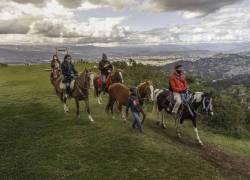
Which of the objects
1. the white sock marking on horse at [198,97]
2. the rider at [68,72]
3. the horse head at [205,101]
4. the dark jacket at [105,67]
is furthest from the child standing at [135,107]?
the dark jacket at [105,67]

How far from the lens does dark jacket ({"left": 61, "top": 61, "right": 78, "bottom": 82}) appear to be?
91.7 feet

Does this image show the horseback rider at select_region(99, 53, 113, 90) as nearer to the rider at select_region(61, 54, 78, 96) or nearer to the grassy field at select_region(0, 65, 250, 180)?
the rider at select_region(61, 54, 78, 96)

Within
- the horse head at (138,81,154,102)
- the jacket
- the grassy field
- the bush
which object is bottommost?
the bush

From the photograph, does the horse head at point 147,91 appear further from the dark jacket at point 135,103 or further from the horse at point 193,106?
the horse at point 193,106

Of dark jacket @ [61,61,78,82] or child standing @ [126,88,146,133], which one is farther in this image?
dark jacket @ [61,61,78,82]

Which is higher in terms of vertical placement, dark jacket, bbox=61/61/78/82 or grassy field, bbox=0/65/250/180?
dark jacket, bbox=61/61/78/82

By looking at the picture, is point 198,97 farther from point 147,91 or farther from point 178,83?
point 147,91

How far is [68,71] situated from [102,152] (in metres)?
9.99

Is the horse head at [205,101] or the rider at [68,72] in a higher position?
the rider at [68,72]

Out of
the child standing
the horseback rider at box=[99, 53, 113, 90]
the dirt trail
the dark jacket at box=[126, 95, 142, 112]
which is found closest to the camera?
the dirt trail

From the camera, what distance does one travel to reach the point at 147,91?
2497 cm

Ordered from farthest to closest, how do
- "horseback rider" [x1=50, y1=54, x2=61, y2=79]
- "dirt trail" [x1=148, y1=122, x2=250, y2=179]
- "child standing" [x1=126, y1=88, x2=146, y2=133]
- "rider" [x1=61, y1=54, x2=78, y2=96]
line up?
"horseback rider" [x1=50, y1=54, x2=61, y2=79]
"rider" [x1=61, y1=54, x2=78, y2=96]
"child standing" [x1=126, y1=88, x2=146, y2=133]
"dirt trail" [x1=148, y1=122, x2=250, y2=179]

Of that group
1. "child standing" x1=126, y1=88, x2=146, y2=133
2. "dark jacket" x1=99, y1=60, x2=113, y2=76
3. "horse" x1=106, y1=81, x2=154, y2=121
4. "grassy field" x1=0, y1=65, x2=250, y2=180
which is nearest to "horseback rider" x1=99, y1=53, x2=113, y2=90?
"dark jacket" x1=99, y1=60, x2=113, y2=76

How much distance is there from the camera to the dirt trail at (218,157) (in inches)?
786
